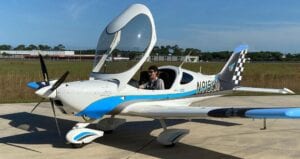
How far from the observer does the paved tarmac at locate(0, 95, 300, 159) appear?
7648 millimetres

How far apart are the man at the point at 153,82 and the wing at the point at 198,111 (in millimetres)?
404

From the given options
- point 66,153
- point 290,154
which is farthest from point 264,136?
point 66,153

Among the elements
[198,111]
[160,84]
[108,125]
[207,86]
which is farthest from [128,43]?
[207,86]

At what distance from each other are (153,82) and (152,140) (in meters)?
1.35

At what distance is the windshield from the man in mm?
526

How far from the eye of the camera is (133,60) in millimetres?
8727

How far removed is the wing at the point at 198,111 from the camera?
5.88 meters

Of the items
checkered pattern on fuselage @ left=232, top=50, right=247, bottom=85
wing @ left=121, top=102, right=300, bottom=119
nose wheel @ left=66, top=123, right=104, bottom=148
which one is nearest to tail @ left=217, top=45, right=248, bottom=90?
checkered pattern on fuselage @ left=232, top=50, right=247, bottom=85

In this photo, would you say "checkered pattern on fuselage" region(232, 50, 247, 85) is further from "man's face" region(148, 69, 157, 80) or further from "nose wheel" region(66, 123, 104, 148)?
"nose wheel" region(66, 123, 104, 148)

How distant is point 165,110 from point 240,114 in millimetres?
1977

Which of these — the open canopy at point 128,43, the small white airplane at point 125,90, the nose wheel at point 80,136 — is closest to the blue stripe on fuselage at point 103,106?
the small white airplane at point 125,90

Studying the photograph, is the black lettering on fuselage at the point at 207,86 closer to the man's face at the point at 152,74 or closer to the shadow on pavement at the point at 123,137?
the shadow on pavement at the point at 123,137

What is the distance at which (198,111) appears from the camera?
7457mm

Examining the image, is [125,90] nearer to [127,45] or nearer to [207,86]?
[127,45]
